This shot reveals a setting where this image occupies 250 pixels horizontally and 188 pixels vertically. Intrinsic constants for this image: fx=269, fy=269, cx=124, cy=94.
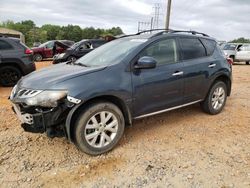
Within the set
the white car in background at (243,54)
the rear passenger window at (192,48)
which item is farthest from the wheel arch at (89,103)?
the white car in background at (243,54)

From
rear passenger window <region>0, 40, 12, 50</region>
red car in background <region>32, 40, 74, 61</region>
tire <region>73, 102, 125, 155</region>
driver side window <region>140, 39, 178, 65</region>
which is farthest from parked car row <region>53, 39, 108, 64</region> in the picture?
tire <region>73, 102, 125, 155</region>

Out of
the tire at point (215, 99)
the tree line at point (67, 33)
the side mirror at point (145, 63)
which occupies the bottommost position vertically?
the tree line at point (67, 33)

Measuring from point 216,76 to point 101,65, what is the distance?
2486 mm

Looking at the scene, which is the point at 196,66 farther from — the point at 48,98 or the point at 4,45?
the point at 4,45

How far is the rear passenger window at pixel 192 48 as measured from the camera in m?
4.71

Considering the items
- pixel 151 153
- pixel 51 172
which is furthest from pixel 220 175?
pixel 51 172

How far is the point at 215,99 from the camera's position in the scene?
5.39 m

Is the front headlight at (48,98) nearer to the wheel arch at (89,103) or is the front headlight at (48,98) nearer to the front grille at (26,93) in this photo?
the front grille at (26,93)

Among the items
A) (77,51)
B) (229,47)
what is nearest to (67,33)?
(229,47)

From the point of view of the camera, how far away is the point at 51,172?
3295 mm

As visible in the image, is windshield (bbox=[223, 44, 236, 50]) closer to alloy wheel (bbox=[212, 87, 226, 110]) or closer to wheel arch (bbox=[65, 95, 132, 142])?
alloy wheel (bbox=[212, 87, 226, 110])

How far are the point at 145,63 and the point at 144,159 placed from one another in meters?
1.33

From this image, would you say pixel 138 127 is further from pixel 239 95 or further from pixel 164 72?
pixel 239 95

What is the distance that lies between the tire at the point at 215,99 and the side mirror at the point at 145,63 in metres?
1.87
